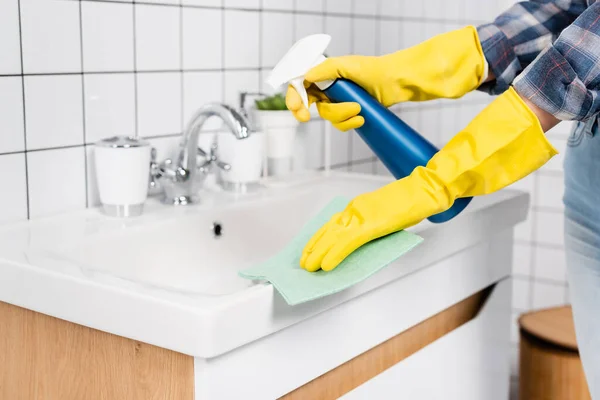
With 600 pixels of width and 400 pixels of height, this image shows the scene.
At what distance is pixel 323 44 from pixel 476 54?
0.83ft

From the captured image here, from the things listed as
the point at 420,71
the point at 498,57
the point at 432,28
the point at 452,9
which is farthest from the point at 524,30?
the point at 452,9

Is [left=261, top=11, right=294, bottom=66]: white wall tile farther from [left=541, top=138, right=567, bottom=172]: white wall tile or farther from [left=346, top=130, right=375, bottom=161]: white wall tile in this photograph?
[left=541, top=138, right=567, bottom=172]: white wall tile

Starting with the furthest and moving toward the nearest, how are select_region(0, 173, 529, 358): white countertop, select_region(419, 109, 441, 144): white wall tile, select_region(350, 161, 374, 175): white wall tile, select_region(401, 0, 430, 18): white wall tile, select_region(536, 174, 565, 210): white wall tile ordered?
select_region(536, 174, 565, 210): white wall tile
select_region(419, 109, 441, 144): white wall tile
select_region(401, 0, 430, 18): white wall tile
select_region(350, 161, 374, 175): white wall tile
select_region(0, 173, 529, 358): white countertop

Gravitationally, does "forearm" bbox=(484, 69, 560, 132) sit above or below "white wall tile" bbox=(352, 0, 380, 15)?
below

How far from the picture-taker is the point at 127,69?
138cm

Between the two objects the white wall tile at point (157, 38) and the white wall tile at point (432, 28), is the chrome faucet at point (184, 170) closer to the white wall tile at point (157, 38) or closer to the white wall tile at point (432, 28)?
the white wall tile at point (157, 38)

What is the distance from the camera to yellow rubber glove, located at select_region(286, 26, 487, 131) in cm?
113

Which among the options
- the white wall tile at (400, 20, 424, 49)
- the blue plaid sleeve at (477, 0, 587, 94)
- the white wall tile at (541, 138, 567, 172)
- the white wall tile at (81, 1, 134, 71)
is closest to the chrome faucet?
the white wall tile at (81, 1, 134, 71)

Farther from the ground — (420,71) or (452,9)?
(452,9)

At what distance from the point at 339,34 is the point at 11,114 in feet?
3.05

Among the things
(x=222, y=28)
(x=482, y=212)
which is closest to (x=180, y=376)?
(x=482, y=212)

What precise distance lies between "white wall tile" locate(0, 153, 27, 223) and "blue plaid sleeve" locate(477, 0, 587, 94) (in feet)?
2.39

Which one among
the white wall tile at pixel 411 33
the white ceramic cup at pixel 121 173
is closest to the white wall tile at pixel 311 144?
the white wall tile at pixel 411 33

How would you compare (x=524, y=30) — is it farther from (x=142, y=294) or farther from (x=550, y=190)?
(x=550, y=190)
